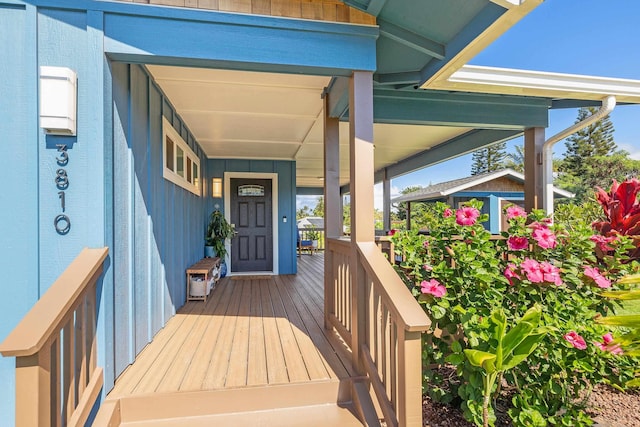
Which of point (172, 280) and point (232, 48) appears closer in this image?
point (232, 48)

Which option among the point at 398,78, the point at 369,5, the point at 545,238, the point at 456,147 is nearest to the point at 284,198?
the point at 456,147

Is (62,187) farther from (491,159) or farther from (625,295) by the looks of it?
(491,159)

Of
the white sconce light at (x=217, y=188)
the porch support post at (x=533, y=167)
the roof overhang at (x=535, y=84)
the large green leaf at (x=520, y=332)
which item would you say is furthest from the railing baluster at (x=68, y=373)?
the white sconce light at (x=217, y=188)

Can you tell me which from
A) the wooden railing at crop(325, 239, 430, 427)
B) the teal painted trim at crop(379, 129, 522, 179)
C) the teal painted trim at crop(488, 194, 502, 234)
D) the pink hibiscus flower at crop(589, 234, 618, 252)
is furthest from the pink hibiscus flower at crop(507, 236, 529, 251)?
the teal painted trim at crop(488, 194, 502, 234)

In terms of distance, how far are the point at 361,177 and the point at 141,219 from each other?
1.83 metres

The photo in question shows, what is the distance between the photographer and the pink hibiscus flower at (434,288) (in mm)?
1988

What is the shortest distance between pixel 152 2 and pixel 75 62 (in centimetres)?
60

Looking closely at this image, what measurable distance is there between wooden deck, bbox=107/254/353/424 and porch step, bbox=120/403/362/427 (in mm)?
121

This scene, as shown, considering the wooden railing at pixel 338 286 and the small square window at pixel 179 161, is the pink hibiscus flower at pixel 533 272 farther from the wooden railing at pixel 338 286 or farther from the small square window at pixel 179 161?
the small square window at pixel 179 161

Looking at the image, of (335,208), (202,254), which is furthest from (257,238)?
(335,208)

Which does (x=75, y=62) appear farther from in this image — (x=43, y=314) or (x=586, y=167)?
(x=586, y=167)

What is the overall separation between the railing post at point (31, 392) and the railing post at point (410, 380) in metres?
1.62

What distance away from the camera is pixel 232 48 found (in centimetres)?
208

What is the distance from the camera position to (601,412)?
87.8 inches
